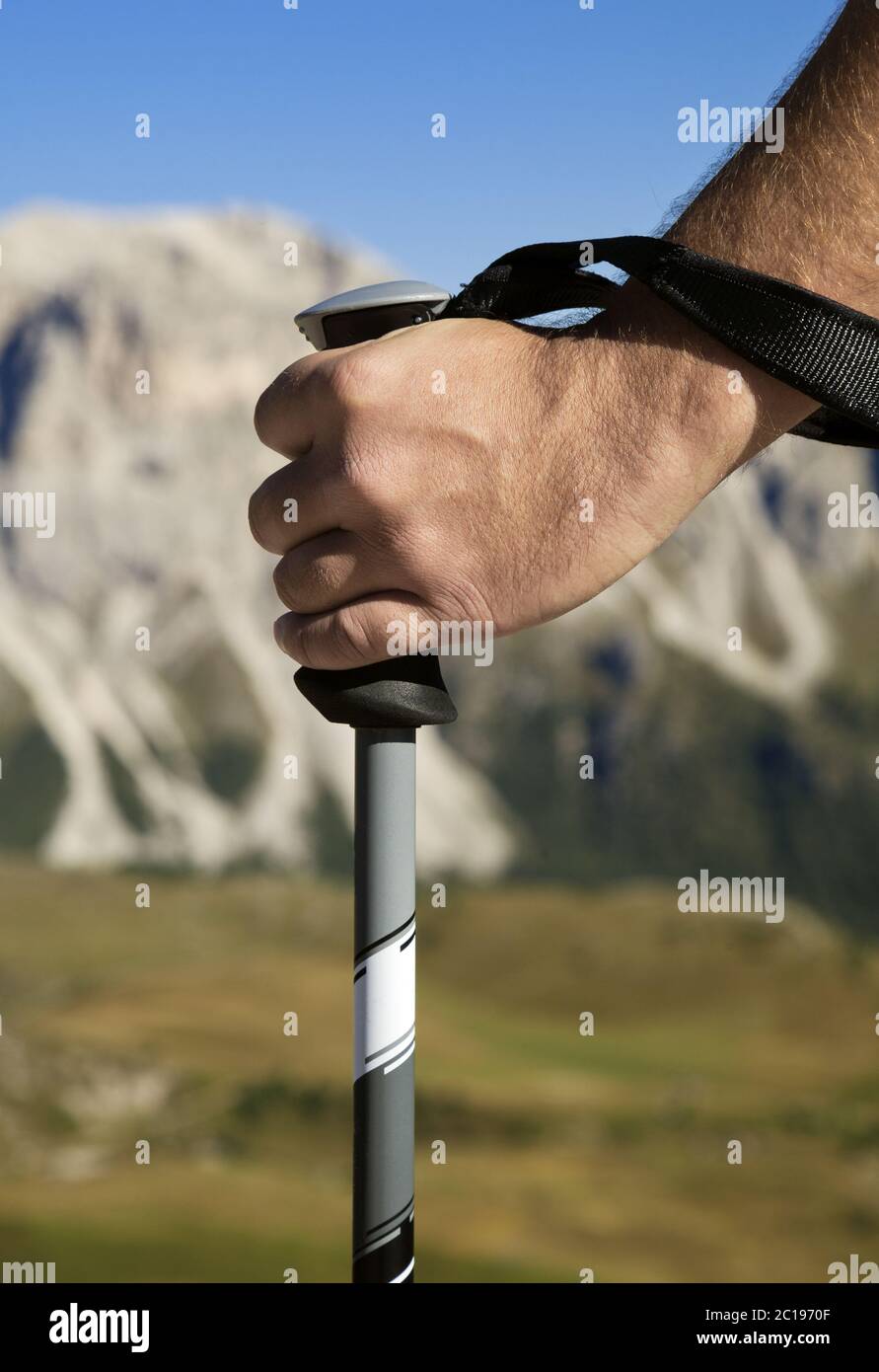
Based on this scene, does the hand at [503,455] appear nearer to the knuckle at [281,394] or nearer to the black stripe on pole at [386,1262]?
the knuckle at [281,394]

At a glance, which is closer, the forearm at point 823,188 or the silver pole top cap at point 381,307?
the forearm at point 823,188

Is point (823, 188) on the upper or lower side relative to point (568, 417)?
upper

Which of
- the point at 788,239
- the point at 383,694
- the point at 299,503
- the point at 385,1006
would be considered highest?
the point at 788,239

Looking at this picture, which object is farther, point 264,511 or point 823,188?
point 264,511

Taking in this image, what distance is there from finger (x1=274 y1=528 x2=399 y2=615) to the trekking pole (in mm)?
56

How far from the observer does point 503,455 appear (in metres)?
0.89

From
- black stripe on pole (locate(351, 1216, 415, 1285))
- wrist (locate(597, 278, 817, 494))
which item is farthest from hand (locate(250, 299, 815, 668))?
black stripe on pole (locate(351, 1216, 415, 1285))

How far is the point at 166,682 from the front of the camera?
2278 cm

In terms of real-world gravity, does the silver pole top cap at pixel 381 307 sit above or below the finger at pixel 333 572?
above

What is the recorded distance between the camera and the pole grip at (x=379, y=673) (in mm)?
938

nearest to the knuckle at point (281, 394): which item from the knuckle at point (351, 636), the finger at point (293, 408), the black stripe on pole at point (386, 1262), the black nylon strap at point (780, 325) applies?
the finger at point (293, 408)

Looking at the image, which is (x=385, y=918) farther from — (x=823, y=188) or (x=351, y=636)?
(x=823, y=188)

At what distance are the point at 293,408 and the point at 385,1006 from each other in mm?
456

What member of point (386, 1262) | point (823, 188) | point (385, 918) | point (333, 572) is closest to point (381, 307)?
point (333, 572)
